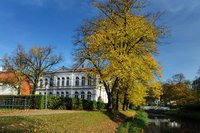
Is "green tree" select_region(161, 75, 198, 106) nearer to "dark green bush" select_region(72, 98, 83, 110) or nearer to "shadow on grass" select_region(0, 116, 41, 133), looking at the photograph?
"dark green bush" select_region(72, 98, 83, 110)

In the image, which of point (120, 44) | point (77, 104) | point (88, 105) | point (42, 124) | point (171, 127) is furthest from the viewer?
point (88, 105)

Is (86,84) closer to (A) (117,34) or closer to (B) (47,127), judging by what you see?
(A) (117,34)

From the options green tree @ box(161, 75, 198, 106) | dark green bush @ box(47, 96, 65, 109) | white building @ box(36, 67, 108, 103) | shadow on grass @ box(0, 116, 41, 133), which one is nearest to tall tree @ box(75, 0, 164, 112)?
dark green bush @ box(47, 96, 65, 109)

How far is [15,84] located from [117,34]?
3985 centimetres

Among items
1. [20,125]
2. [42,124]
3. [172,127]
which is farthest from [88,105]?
[20,125]

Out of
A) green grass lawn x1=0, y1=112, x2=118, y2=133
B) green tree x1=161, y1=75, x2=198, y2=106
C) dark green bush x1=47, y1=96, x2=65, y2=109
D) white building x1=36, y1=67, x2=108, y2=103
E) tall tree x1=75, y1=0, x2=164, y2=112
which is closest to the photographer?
green grass lawn x1=0, y1=112, x2=118, y2=133

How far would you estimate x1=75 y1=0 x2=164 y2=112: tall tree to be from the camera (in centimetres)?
2938

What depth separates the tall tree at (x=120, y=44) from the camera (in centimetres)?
2938

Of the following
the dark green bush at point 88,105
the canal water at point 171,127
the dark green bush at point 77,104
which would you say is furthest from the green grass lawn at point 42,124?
the dark green bush at point 88,105

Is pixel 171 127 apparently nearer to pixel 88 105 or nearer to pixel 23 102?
pixel 88 105

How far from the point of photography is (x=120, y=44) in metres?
31.7

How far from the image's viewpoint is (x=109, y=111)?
34406 millimetres

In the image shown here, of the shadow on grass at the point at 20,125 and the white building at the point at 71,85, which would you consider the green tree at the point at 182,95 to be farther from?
the shadow on grass at the point at 20,125

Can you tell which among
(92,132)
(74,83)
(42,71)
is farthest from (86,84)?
(92,132)
